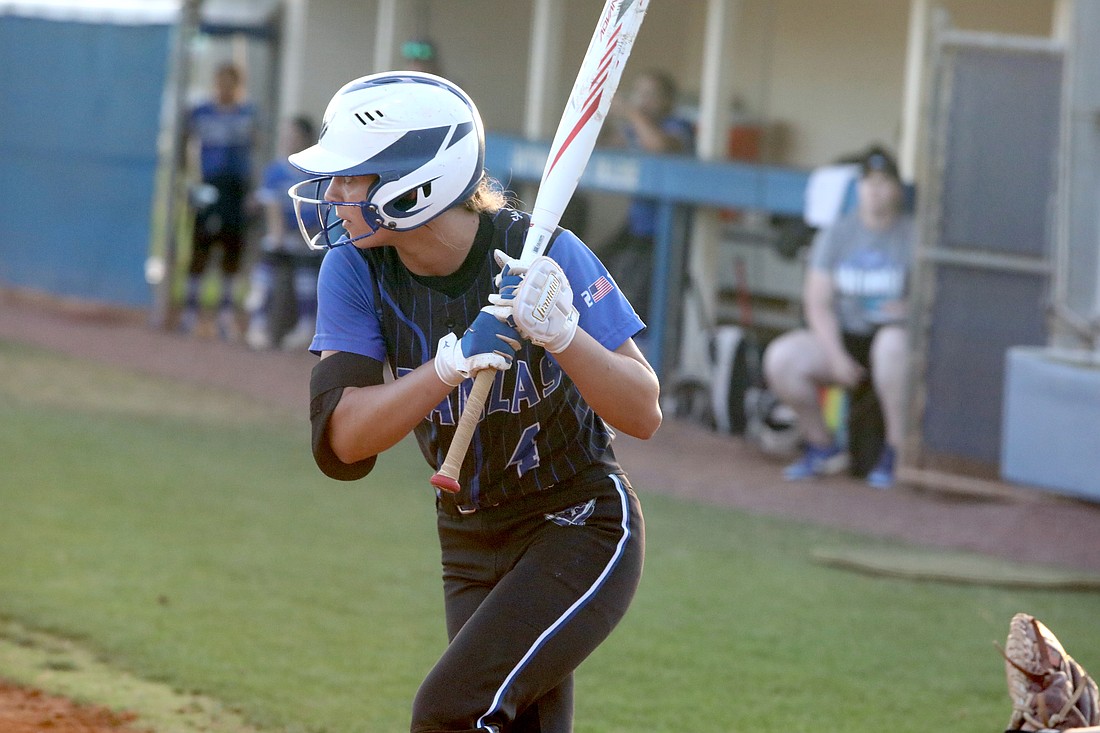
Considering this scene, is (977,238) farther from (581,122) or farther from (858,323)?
(581,122)

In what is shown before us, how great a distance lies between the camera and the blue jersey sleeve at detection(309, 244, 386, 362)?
10.5 ft

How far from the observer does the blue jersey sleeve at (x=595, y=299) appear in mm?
A: 3146

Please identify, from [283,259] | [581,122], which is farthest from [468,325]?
[283,259]

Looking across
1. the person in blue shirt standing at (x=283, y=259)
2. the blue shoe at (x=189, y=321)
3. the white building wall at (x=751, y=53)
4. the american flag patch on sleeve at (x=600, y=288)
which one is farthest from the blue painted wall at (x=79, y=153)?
the american flag patch on sleeve at (x=600, y=288)

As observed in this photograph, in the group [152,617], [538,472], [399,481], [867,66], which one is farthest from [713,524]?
[867,66]

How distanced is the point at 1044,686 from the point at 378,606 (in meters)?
3.31

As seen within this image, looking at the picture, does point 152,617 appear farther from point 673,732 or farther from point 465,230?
point 465,230

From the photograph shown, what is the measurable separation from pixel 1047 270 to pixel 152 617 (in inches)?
207

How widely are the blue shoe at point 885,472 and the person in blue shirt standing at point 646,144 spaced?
290 centimetres

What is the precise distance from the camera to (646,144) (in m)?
11.7

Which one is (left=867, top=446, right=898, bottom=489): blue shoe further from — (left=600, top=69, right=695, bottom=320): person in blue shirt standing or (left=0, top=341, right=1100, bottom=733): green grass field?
(left=600, top=69, right=695, bottom=320): person in blue shirt standing

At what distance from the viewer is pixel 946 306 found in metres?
8.84

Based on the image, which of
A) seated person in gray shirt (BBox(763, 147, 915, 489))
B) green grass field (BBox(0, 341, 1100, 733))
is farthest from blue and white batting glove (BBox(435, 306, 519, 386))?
seated person in gray shirt (BBox(763, 147, 915, 489))

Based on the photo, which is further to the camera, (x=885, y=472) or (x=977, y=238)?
(x=885, y=472)
